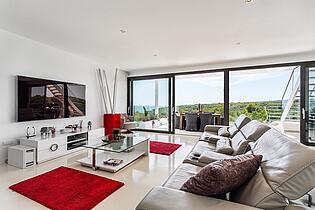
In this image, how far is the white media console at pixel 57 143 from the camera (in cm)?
321

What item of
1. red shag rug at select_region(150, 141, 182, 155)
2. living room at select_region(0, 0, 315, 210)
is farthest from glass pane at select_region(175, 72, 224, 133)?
red shag rug at select_region(150, 141, 182, 155)

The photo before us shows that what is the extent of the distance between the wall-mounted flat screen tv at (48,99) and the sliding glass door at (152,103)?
2.56 m

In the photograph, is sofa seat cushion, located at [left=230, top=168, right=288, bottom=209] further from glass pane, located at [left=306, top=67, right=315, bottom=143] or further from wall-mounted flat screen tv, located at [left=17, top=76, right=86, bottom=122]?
glass pane, located at [left=306, top=67, right=315, bottom=143]

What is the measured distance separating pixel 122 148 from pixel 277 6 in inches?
126

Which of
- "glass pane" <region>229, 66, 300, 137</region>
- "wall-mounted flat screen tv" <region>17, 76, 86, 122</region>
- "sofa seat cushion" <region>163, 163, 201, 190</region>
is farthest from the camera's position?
"glass pane" <region>229, 66, 300, 137</region>

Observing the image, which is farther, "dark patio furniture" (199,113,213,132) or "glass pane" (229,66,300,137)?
"dark patio furniture" (199,113,213,132)

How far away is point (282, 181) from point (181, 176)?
968mm

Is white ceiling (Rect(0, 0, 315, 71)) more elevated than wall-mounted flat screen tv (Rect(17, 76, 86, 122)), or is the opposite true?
white ceiling (Rect(0, 0, 315, 71))

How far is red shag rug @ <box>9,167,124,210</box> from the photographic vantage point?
1953 mm

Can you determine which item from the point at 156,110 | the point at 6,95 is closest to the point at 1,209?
the point at 6,95

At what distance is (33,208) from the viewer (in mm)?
1855

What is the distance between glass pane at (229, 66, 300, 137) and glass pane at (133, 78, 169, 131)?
7.66 feet

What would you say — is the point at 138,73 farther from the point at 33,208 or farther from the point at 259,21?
the point at 33,208

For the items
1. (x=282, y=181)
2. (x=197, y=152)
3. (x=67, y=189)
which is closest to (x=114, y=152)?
(x=67, y=189)
